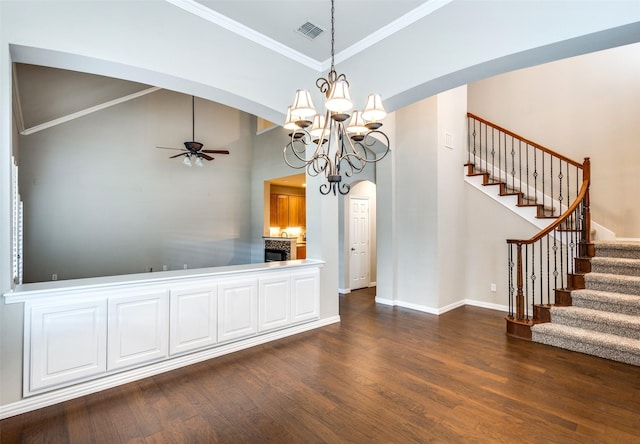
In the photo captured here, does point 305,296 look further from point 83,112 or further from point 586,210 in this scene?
point 83,112

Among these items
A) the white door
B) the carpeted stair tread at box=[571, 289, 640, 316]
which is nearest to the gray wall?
the white door

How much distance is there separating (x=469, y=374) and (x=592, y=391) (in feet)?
3.09

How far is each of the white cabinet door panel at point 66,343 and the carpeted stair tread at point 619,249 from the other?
19.5ft

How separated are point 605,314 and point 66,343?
5.44 metres

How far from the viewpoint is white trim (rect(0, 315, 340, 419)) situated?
94.0 inches

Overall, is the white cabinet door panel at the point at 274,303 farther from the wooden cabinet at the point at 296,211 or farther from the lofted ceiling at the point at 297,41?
the wooden cabinet at the point at 296,211

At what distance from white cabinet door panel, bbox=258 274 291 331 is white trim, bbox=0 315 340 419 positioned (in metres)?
0.13

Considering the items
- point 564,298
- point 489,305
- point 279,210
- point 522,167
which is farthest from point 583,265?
point 279,210

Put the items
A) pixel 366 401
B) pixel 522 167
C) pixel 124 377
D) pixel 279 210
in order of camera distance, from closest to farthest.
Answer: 1. pixel 366 401
2. pixel 124 377
3. pixel 522 167
4. pixel 279 210

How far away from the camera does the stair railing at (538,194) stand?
173 inches

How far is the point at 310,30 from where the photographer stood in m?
3.57

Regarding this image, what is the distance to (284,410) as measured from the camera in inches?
94.5

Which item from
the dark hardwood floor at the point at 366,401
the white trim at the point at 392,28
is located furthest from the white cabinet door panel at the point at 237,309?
the white trim at the point at 392,28

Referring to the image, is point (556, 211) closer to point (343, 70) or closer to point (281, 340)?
point (343, 70)
